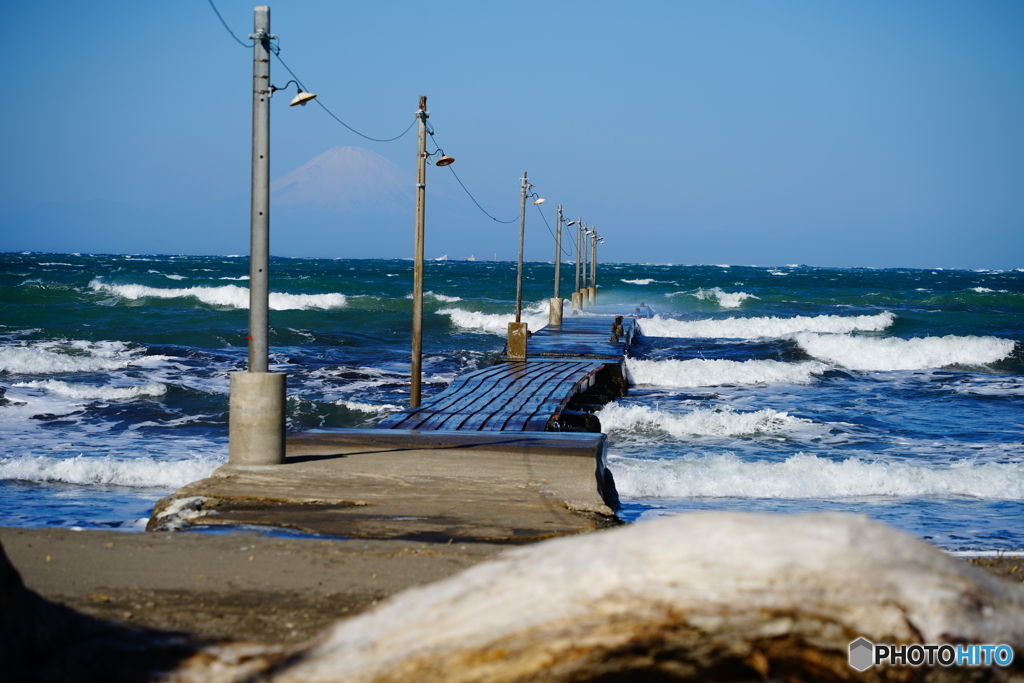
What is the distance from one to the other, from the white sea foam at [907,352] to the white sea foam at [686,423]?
13.6 meters

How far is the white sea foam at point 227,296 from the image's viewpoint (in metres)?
49.9

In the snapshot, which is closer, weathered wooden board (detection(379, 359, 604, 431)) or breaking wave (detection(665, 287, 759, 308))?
weathered wooden board (detection(379, 359, 604, 431))

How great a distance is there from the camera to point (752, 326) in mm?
40969

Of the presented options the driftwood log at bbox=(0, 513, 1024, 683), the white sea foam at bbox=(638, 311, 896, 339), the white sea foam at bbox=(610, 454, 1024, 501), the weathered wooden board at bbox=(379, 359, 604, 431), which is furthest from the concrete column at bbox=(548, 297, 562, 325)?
the driftwood log at bbox=(0, 513, 1024, 683)

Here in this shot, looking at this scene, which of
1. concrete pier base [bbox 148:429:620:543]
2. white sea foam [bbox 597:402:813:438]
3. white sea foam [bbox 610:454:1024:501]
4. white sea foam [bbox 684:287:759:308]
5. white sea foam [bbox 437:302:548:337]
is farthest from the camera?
white sea foam [bbox 684:287:759:308]

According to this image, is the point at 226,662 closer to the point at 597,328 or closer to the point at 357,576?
the point at 357,576

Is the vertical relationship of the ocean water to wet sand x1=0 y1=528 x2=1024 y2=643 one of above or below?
below

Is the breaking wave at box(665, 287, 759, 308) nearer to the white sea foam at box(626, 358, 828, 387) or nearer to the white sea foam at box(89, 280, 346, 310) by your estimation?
the white sea foam at box(89, 280, 346, 310)

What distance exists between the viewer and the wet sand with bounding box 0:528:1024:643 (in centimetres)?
429

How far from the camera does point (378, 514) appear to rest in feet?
21.9

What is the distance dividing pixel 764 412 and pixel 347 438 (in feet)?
31.8

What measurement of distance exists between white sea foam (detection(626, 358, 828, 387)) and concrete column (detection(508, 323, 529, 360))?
376 centimetres

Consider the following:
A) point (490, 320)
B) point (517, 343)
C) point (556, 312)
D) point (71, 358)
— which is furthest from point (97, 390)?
point (490, 320)

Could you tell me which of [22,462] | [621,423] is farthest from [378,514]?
[621,423]
